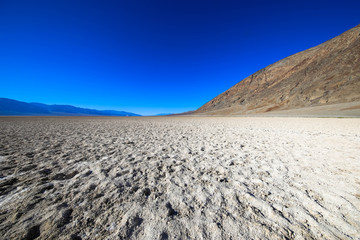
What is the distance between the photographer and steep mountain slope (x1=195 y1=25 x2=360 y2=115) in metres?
35.8

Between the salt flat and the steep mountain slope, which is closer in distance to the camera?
the salt flat

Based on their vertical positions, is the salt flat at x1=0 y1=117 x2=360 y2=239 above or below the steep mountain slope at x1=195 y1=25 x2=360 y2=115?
below

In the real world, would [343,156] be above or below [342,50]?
below

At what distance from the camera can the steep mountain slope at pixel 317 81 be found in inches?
1411

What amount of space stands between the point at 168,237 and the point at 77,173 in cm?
276

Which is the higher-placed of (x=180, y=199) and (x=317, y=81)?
(x=317, y=81)

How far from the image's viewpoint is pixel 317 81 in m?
43.6

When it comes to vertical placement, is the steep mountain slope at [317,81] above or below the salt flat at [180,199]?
above

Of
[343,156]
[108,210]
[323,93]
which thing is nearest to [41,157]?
[108,210]

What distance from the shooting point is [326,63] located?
1841 inches

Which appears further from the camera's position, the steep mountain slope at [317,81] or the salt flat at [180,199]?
the steep mountain slope at [317,81]

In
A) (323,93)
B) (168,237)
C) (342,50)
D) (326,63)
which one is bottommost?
(168,237)

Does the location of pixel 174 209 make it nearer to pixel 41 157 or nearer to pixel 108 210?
pixel 108 210

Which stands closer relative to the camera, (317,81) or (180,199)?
(180,199)
